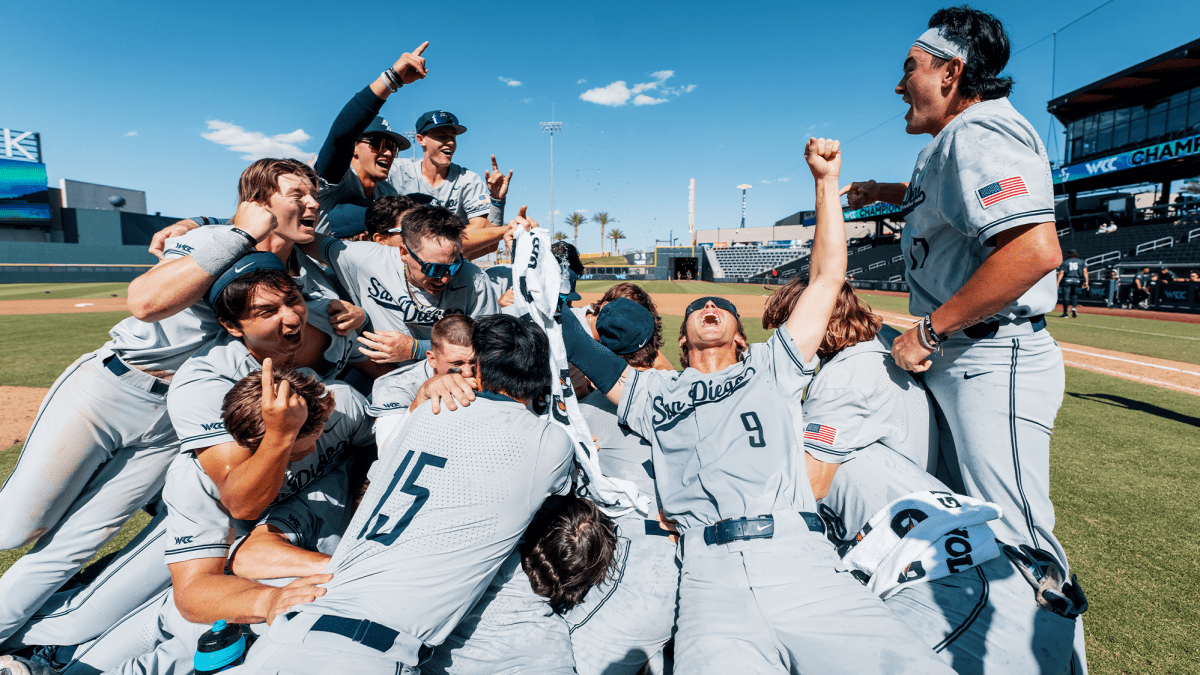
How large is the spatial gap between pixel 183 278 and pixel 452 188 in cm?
255

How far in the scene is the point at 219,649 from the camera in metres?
1.91

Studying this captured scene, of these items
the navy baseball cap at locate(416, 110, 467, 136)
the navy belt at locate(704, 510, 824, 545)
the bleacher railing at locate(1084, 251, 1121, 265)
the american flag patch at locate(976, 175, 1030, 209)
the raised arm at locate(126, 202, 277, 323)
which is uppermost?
the navy baseball cap at locate(416, 110, 467, 136)

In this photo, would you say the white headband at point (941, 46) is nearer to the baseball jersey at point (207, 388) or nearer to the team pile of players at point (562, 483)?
the team pile of players at point (562, 483)

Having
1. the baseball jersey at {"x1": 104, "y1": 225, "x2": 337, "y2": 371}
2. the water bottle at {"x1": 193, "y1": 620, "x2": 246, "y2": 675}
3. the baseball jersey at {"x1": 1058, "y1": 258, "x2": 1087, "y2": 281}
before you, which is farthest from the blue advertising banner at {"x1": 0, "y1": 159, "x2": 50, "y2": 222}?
the baseball jersey at {"x1": 1058, "y1": 258, "x2": 1087, "y2": 281}

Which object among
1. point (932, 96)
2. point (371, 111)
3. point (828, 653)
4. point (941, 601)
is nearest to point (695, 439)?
point (828, 653)

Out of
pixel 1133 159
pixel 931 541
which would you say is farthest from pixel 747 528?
pixel 1133 159

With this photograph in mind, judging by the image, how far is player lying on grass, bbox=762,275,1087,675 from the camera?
180cm

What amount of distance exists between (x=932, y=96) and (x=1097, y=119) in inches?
1620

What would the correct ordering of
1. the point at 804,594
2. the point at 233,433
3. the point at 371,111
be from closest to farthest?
the point at 804,594, the point at 233,433, the point at 371,111

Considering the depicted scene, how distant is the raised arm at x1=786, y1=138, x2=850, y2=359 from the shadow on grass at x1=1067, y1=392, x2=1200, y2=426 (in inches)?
255

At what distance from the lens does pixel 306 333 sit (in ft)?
9.07

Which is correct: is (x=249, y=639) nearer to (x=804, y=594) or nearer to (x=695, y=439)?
(x=695, y=439)

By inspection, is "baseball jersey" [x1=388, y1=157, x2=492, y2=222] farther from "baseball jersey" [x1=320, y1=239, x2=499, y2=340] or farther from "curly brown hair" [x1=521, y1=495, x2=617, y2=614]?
"curly brown hair" [x1=521, y1=495, x2=617, y2=614]

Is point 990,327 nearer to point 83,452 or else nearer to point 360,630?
point 360,630
